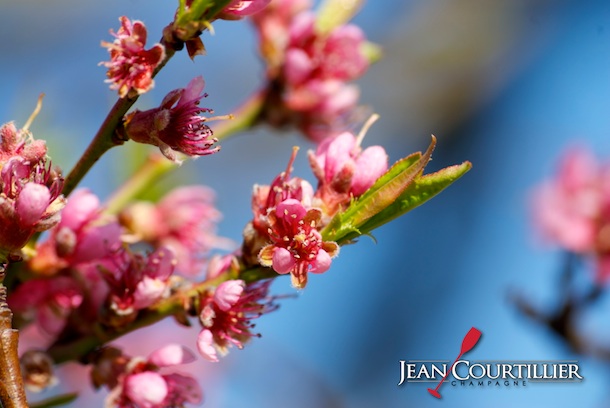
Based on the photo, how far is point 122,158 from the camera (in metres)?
2.55

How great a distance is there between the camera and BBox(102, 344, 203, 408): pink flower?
1574mm

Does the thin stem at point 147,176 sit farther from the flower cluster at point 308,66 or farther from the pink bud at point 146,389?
the pink bud at point 146,389

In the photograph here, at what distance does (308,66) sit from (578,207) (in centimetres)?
178

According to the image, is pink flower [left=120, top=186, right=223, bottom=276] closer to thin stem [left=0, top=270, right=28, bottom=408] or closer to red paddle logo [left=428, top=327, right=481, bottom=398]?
red paddle logo [left=428, top=327, right=481, bottom=398]

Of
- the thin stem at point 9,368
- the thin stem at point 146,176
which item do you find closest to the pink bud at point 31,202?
the thin stem at point 9,368

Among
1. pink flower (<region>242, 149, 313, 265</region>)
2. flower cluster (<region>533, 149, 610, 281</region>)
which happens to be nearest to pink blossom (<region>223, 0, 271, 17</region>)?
pink flower (<region>242, 149, 313, 265</region>)

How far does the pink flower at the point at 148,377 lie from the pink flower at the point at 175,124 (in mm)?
455

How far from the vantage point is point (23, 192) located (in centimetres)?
127

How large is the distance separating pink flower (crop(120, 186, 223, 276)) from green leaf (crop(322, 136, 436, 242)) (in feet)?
2.75

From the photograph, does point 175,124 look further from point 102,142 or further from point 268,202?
point 268,202

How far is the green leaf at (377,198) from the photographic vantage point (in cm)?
131

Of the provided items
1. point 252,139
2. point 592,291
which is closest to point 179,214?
point 592,291

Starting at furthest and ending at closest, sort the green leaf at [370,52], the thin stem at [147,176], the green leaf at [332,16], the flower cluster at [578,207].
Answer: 1. the flower cluster at [578,207]
2. the green leaf at [370,52]
3. the green leaf at [332,16]
4. the thin stem at [147,176]

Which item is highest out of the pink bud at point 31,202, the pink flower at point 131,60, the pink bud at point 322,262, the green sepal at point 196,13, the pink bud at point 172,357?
the green sepal at point 196,13
